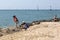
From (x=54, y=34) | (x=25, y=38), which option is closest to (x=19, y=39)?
(x=25, y=38)

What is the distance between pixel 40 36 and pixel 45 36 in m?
0.33

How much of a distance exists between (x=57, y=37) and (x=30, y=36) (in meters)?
1.83

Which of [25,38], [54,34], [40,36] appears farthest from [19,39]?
[54,34]

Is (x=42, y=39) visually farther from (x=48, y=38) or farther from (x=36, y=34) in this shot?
(x=36, y=34)

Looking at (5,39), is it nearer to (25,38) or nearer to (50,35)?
(25,38)

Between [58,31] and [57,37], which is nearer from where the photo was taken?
[57,37]

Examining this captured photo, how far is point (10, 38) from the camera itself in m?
15.9

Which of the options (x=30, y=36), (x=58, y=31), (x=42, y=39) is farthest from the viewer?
(x=58, y=31)

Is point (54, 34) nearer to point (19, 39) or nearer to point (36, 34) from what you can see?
point (36, 34)

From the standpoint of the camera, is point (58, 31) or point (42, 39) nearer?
point (42, 39)

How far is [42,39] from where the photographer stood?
14617 millimetres

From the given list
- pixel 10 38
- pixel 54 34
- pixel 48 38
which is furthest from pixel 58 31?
pixel 10 38

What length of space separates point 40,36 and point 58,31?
2031 millimetres

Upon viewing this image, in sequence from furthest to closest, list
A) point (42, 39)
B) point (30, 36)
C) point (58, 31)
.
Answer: point (58, 31), point (30, 36), point (42, 39)
